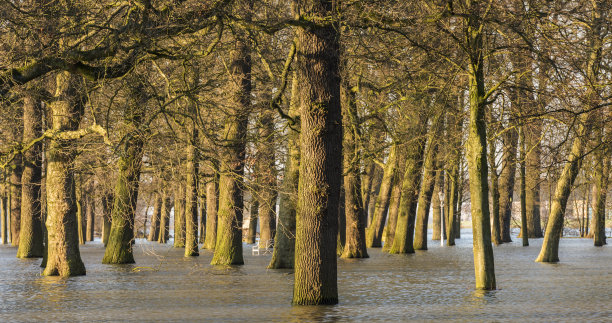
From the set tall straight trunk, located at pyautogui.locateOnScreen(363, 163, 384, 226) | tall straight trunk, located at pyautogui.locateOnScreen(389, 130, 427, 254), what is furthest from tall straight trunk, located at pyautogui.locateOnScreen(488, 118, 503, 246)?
tall straight trunk, located at pyautogui.locateOnScreen(363, 163, 384, 226)

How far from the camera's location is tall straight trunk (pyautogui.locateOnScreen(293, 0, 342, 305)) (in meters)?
15.5

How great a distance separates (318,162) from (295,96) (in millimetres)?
9682

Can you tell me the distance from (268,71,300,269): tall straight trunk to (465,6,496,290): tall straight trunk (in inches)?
266

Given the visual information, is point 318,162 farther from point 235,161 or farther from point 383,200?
point 383,200

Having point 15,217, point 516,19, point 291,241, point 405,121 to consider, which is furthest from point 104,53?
point 15,217

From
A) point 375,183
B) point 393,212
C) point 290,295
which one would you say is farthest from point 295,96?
point 375,183

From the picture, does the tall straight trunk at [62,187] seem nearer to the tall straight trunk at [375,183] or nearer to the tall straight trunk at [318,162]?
the tall straight trunk at [318,162]

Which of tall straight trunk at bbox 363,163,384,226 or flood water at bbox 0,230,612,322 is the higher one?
tall straight trunk at bbox 363,163,384,226

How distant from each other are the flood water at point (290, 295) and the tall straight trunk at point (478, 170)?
0.63m

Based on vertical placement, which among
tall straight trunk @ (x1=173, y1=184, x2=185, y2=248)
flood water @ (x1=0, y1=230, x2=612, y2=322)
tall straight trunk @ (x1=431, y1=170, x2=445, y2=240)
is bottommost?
flood water @ (x1=0, y1=230, x2=612, y2=322)

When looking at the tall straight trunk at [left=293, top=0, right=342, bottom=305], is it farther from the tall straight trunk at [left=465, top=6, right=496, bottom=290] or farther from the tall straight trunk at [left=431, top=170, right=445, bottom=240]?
the tall straight trunk at [left=431, top=170, right=445, bottom=240]

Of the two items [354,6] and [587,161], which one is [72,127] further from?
[587,161]

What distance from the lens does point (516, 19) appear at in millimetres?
17062

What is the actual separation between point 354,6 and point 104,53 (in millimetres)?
4736
